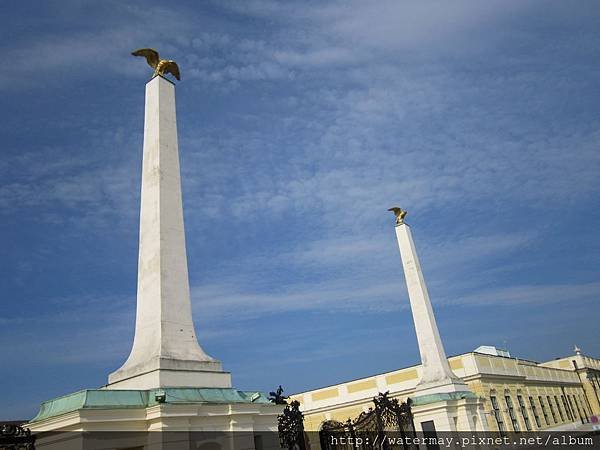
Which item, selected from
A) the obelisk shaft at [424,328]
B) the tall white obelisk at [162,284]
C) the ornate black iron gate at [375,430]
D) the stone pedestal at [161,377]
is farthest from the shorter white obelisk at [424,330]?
the tall white obelisk at [162,284]

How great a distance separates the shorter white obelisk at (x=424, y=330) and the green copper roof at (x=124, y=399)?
50.9ft

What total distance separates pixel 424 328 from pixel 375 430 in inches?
400

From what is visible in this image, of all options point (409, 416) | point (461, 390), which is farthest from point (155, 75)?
point (461, 390)

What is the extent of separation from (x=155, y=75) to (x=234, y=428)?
904 centimetres

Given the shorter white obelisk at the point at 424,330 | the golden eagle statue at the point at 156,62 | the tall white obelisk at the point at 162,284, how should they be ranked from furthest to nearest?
the shorter white obelisk at the point at 424,330 → the golden eagle statue at the point at 156,62 → the tall white obelisk at the point at 162,284

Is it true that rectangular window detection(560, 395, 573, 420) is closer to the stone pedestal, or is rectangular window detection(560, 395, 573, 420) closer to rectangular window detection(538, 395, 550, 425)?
rectangular window detection(538, 395, 550, 425)

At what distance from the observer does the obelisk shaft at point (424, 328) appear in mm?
23375

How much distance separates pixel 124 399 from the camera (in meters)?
8.69

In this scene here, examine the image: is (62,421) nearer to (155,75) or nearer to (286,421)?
(286,421)

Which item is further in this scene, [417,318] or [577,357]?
[577,357]

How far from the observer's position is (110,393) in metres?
8.61

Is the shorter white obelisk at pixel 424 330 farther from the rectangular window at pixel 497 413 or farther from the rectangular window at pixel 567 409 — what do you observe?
the rectangular window at pixel 567 409

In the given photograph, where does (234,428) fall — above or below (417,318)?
below

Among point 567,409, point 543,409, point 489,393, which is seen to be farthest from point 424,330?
point 567,409
